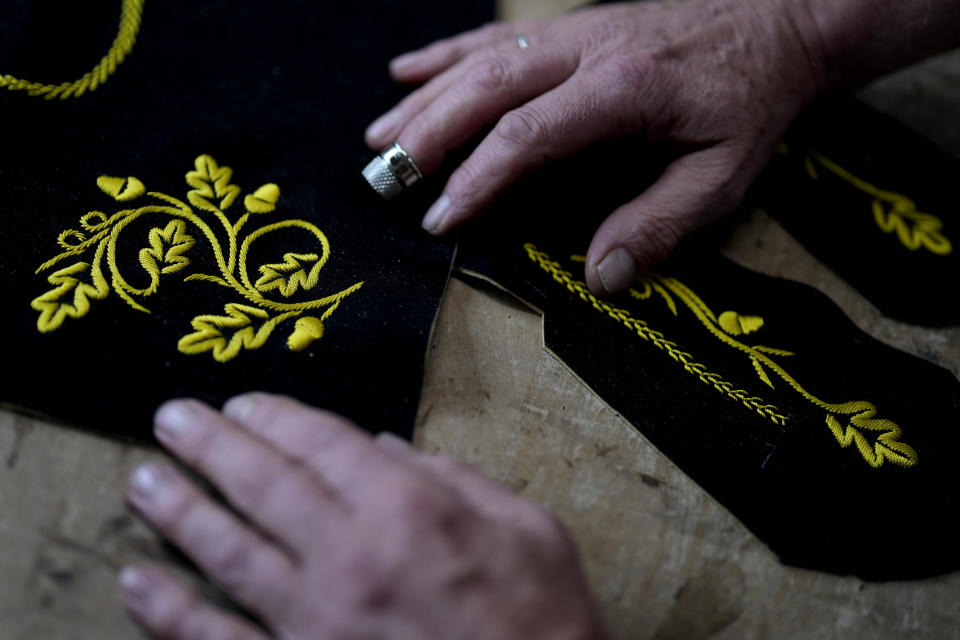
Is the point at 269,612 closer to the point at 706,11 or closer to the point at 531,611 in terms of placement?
the point at 531,611

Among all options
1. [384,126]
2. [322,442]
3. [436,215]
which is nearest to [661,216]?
[436,215]

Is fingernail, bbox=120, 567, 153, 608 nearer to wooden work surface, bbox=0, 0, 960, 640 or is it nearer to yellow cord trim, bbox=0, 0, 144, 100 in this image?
wooden work surface, bbox=0, 0, 960, 640

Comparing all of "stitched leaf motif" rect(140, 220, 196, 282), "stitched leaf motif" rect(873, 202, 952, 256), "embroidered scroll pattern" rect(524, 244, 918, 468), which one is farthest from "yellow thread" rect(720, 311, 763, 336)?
"stitched leaf motif" rect(140, 220, 196, 282)

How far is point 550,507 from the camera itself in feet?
2.21

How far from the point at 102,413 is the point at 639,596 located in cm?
55

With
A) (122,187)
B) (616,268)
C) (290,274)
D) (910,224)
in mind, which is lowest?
(910,224)

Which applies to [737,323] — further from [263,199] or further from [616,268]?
[263,199]

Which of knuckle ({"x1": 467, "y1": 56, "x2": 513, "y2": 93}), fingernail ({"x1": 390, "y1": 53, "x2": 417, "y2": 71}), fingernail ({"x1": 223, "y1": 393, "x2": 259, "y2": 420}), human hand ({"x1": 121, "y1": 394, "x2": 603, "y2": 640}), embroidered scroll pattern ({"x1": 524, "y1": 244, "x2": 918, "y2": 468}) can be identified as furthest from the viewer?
fingernail ({"x1": 390, "y1": 53, "x2": 417, "y2": 71})

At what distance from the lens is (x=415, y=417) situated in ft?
2.27

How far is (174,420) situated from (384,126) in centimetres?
46

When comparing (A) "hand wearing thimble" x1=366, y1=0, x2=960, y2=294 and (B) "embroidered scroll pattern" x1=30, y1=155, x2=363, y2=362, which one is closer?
(B) "embroidered scroll pattern" x1=30, y1=155, x2=363, y2=362

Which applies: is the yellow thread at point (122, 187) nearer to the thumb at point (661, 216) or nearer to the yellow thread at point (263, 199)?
the yellow thread at point (263, 199)

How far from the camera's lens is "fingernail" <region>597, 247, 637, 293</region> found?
772mm

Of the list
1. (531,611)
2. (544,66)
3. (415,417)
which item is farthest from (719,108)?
(531,611)
